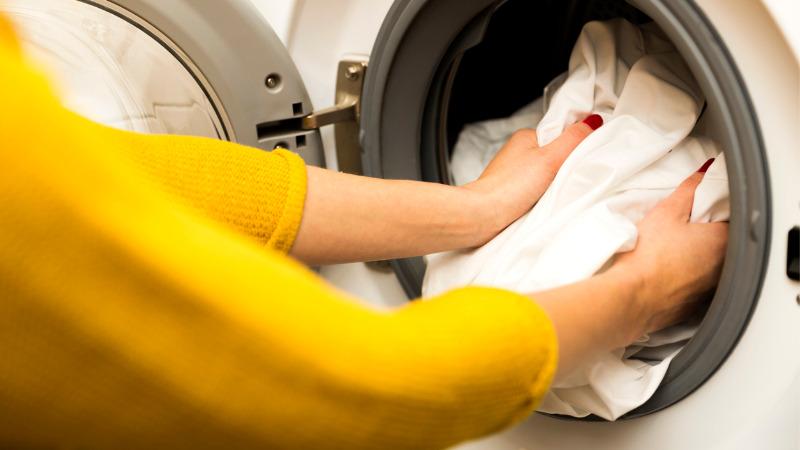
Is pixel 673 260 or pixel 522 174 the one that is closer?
pixel 673 260

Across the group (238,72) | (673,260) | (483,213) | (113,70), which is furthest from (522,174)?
(113,70)

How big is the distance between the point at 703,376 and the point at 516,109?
49 centimetres

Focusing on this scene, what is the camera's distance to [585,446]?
70cm

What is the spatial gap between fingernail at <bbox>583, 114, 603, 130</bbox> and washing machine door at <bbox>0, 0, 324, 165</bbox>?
27 cm

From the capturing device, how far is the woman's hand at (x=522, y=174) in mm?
730

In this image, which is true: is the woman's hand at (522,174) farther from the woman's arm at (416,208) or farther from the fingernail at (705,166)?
the fingernail at (705,166)

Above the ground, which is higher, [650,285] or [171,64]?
[171,64]

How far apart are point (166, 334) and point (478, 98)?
684mm

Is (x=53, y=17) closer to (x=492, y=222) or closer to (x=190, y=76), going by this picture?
(x=190, y=76)

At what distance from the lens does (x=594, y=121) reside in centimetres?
78

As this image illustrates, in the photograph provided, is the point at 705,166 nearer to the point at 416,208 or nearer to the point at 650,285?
the point at 650,285

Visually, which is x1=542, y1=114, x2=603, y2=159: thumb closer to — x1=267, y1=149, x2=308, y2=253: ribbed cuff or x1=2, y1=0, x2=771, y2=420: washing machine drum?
x1=2, y1=0, x2=771, y2=420: washing machine drum

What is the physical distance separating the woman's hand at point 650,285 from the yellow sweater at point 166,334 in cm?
13

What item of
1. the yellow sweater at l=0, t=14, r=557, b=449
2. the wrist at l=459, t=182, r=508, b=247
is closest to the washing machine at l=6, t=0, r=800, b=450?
the wrist at l=459, t=182, r=508, b=247
